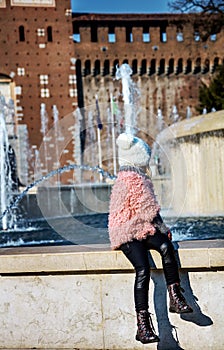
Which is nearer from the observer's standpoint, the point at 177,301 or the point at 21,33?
the point at 177,301

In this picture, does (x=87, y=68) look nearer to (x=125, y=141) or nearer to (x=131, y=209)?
(x=125, y=141)

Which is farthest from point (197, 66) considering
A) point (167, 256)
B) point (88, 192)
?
point (167, 256)

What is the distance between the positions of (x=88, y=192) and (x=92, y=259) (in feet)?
31.6

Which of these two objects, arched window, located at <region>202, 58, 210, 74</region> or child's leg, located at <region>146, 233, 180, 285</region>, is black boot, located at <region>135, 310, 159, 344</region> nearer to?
child's leg, located at <region>146, 233, 180, 285</region>

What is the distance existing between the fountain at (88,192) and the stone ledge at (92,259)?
1989mm

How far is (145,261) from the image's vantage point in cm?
219

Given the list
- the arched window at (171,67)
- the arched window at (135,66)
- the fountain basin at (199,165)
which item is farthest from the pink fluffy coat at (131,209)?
the arched window at (171,67)

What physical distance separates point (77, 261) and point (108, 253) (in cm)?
15

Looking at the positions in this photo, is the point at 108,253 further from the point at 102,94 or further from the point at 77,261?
the point at 102,94

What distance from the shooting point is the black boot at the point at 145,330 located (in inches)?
84.2

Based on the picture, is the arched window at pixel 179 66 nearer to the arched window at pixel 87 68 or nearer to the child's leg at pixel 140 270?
the arched window at pixel 87 68

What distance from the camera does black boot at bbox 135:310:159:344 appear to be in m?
2.14

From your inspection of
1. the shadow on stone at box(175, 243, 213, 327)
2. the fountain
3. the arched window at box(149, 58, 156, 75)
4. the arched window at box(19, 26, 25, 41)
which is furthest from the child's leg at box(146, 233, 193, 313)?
the arched window at box(149, 58, 156, 75)

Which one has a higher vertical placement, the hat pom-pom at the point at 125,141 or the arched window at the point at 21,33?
the arched window at the point at 21,33
